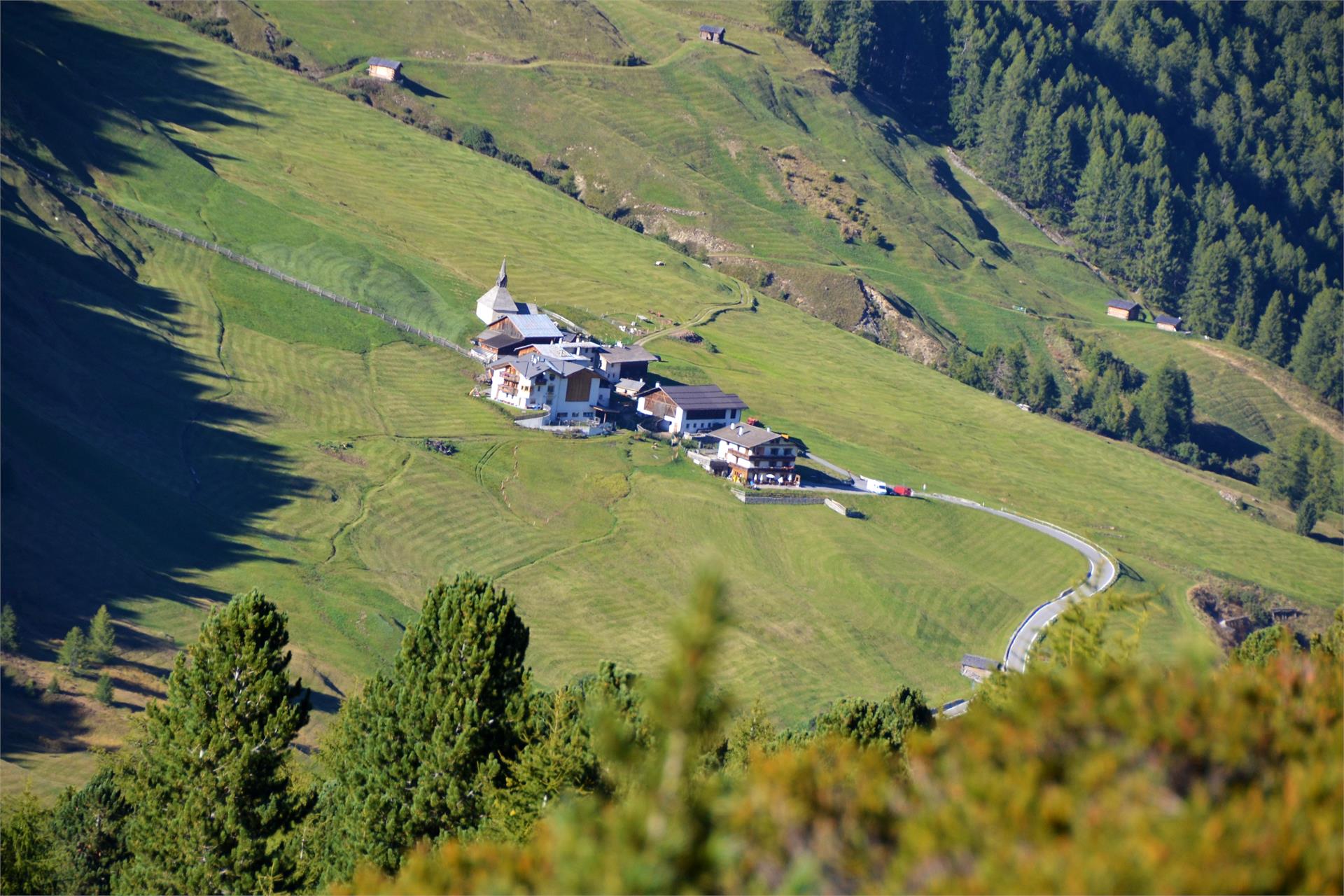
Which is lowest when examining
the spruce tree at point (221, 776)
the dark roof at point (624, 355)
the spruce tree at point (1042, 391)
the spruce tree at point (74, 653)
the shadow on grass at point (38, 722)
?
the shadow on grass at point (38, 722)

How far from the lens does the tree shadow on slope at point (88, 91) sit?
143000 millimetres

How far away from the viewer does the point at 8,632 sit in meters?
75.0

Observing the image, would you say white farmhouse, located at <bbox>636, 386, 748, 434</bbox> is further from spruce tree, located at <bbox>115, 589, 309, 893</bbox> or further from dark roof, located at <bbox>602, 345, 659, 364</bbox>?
spruce tree, located at <bbox>115, 589, 309, 893</bbox>

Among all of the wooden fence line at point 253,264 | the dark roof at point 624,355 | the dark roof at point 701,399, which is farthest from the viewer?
the wooden fence line at point 253,264

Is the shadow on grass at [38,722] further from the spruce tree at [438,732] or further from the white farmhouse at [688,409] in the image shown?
the white farmhouse at [688,409]

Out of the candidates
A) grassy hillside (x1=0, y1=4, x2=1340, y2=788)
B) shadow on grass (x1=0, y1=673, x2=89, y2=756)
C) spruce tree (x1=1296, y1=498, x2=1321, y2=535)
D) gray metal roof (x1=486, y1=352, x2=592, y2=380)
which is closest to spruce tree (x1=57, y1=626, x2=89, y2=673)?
grassy hillside (x1=0, y1=4, x2=1340, y2=788)

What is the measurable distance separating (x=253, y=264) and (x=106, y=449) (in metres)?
49.3

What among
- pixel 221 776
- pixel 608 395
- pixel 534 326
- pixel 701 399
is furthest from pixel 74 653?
pixel 534 326

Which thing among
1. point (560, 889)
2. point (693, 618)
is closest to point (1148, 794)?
point (693, 618)

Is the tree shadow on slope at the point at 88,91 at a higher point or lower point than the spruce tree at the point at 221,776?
higher

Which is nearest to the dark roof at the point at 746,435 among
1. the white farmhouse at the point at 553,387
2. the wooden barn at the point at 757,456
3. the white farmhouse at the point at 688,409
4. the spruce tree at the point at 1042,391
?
the wooden barn at the point at 757,456

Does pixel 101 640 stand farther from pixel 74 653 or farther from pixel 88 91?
pixel 88 91

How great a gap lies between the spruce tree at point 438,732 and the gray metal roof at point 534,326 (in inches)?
3769

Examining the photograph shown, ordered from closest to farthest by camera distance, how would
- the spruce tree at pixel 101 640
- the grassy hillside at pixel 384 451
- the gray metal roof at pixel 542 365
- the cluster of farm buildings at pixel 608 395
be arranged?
1. the spruce tree at pixel 101 640
2. the grassy hillside at pixel 384 451
3. the cluster of farm buildings at pixel 608 395
4. the gray metal roof at pixel 542 365
